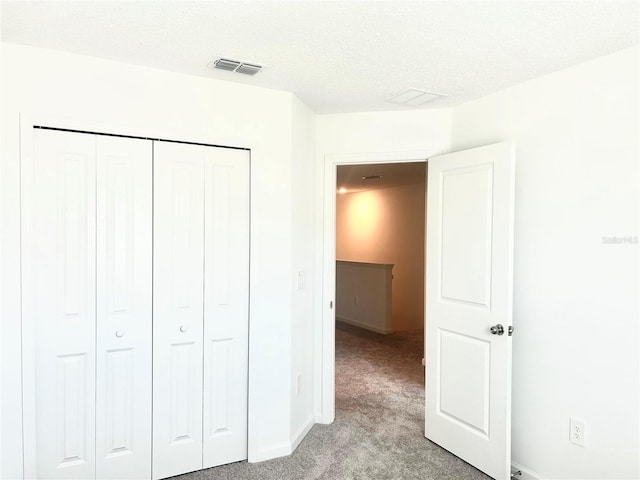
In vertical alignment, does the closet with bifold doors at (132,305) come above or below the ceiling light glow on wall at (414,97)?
below

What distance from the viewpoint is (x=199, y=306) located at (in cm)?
251

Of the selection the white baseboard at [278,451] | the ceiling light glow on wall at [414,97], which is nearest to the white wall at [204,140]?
the white baseboard at [278,451]

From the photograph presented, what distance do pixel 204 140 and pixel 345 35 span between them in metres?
1.04

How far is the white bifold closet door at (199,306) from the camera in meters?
2.41

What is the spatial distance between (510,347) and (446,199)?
101cm

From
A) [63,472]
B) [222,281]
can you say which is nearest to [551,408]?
[222,281]

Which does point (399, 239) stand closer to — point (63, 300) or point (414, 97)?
point (414, 97)

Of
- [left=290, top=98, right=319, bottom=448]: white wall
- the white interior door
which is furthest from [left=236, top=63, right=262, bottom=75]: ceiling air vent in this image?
the white interior door

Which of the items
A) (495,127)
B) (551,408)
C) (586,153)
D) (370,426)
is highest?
(495,127)

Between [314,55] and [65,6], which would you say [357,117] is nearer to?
[314,55]

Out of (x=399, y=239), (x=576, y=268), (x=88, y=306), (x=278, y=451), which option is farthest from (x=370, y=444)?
(x=399, y=239)

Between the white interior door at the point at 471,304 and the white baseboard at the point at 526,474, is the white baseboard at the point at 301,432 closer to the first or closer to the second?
the white interior door at the point at 471,304

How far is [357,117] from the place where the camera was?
3.12 m

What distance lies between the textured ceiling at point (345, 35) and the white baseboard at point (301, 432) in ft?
7.54
